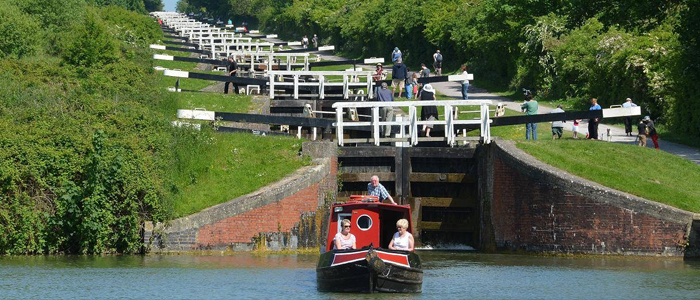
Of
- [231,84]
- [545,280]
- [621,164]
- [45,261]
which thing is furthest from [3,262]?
[231,84]

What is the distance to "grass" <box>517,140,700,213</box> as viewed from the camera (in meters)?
30.9

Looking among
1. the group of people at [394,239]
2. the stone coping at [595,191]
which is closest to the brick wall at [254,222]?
the stone coping at [595,191]

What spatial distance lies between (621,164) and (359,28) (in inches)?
2013

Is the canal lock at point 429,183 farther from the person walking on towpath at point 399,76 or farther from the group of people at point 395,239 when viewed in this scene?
the person walking on towpath at point 399,76

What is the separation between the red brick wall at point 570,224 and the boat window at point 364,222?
5835mm

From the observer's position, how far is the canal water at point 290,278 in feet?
79.6

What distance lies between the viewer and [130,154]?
3062 cm

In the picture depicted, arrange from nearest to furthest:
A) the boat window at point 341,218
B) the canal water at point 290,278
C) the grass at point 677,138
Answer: the canal water at point 290,278 < the boat window at point 341,218 < the grass at point 677,138

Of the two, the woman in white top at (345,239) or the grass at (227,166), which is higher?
the grass at (227,166)

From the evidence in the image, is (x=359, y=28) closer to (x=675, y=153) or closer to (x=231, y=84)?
(x=231, y=84)

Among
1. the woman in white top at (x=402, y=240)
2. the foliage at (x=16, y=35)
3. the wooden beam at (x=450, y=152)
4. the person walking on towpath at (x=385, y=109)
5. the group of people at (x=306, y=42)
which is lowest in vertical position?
the woman in white top at (x=402, y=240)

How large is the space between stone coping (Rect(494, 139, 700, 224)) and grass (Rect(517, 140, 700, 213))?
1.76ft

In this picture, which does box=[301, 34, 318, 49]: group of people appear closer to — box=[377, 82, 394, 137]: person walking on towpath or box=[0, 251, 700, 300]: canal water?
box=[377, 82, 394, 137]: person walking on towpath

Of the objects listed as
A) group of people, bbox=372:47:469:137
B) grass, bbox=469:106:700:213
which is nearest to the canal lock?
group of people, bbox=372:47:469:137
